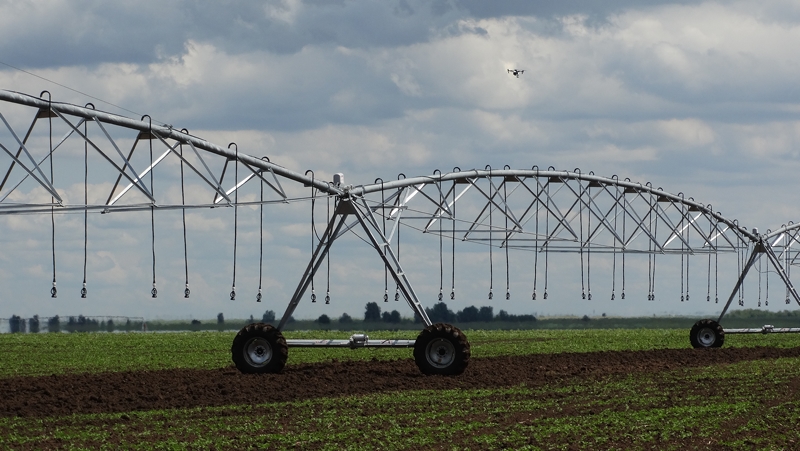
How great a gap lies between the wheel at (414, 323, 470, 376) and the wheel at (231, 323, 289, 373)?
10.9 ft

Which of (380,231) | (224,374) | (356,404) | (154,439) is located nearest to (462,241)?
(380,231)

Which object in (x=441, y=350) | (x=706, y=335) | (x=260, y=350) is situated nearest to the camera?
(x=441, y=350)

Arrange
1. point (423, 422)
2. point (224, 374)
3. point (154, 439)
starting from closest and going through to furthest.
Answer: point (154, 439) → point (423, 422) → point (224, 374)

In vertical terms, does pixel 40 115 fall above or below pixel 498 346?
above

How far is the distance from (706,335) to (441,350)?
16.4 m

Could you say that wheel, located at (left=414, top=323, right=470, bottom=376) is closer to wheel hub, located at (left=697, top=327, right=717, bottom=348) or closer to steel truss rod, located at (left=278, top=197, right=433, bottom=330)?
steel truss rod, located at (left=278, top=197, right=433, bottom=330)

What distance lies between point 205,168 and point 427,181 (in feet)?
24.8

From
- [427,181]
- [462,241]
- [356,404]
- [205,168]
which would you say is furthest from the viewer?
[462,241]

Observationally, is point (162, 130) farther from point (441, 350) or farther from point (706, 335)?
point (706, 335)

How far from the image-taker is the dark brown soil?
22.8 metres

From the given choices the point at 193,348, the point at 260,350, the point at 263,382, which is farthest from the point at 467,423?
the point at 193,348

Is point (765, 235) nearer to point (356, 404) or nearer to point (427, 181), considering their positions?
point (427, 181)

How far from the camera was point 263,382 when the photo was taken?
85.0 feet

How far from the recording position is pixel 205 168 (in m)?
25.7
